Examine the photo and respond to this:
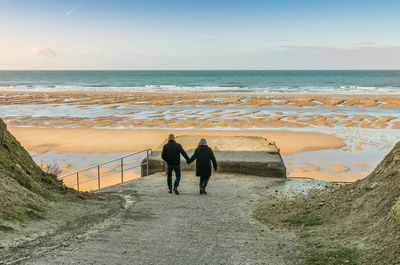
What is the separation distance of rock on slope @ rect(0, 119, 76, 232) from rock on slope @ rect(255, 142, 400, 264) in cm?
480

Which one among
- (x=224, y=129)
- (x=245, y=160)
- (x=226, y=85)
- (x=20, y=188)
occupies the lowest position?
(x=224, y=129)

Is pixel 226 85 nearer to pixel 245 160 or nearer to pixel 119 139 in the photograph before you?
pixel 119 139

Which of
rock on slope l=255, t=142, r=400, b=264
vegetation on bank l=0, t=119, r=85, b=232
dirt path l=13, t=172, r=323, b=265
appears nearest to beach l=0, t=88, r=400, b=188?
dirt path l=13, t=172, r=323, b=265

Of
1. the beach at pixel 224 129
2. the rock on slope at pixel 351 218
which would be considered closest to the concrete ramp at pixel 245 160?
the beach at pixel 224 129

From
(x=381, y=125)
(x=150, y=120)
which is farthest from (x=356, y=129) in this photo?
(x=150, y=120)

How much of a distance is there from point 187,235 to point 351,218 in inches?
122

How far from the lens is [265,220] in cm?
816

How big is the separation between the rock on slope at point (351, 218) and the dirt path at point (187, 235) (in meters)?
0.43

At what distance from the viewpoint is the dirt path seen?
235 inches

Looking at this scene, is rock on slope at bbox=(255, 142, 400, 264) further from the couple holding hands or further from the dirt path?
the couple holding hands

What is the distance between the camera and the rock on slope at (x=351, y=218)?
5.60 meters

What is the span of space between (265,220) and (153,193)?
359 cm

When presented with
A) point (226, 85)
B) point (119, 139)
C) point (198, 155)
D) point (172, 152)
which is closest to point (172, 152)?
point (172, 152)

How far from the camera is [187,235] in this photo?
7.09m
